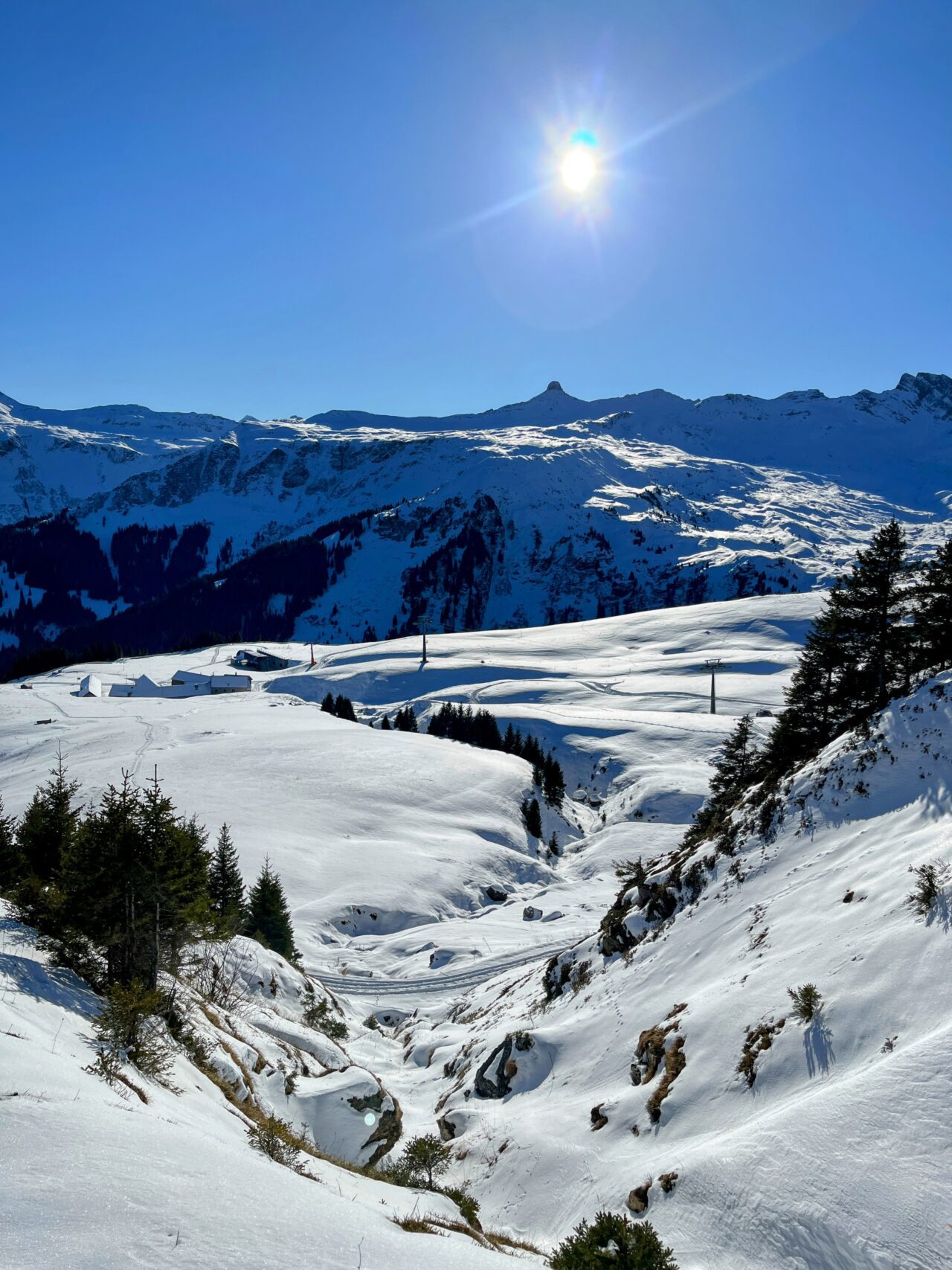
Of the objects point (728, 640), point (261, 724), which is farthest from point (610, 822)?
point (728, 640)

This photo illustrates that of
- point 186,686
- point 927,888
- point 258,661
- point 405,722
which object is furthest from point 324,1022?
point 258,661

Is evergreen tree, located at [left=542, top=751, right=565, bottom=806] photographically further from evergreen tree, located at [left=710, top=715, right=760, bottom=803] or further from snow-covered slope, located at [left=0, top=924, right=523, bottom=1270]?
snow-covered slope, located at [left=0, top=924, right=523, bottom=1270]

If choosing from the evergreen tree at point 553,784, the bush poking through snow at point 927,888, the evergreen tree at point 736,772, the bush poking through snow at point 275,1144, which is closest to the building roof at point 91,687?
the evergreen tree at point 553,784

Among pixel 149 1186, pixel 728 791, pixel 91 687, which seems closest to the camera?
pixel 149 1186

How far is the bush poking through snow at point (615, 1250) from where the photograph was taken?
8.74 m

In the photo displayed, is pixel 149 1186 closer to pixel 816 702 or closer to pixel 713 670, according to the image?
pixel 816 702

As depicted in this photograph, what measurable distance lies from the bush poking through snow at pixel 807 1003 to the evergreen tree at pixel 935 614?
16.3 metres

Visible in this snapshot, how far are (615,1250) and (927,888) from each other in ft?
26.1

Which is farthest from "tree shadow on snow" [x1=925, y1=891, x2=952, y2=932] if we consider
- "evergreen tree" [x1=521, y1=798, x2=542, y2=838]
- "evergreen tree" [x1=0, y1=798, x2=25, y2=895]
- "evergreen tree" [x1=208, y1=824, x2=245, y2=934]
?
"evergreen tree" [x1=521, y1=798, x2=542, y2=838]

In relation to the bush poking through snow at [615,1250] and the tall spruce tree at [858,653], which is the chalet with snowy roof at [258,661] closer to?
the tall spruce tree at [858,653]

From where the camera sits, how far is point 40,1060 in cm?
1029

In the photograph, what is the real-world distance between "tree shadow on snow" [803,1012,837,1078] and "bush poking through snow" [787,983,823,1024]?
0.09 metres

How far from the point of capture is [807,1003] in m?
12.0

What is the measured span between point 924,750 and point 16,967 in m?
23.2
